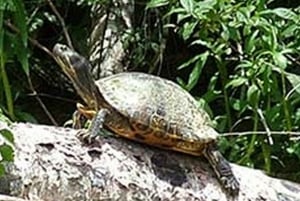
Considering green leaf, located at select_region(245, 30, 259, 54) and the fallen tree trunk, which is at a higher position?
green leaf, located at select_region(245, 30, 259, 54)

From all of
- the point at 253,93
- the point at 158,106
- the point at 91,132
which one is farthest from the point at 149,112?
the point at 253,93

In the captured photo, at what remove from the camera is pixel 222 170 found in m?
2.47

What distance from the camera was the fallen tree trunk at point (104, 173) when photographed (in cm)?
225

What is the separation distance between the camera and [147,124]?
2.44 m

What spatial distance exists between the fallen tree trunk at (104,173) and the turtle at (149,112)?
3 centimetres

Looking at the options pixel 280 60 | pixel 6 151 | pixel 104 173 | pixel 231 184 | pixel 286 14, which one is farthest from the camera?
pixel 286 14

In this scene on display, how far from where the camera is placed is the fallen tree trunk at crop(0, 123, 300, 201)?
2.25 metres

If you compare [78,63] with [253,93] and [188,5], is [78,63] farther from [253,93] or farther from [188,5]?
[253,93]

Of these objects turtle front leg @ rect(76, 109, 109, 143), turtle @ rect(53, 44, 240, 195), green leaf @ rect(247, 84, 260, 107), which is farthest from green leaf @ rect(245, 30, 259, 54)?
turtle front leg @ rect(76, 109, 109, 143)

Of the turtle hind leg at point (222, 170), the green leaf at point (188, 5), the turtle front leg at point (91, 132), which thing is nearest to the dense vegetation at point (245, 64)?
the green leaf at point (188, 5)

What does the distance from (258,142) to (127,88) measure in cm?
99

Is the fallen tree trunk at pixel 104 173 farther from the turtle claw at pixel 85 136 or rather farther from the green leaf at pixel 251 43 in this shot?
the green leaf at pixel 251 43

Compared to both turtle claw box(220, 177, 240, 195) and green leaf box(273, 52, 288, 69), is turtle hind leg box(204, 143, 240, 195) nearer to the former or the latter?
turtle claw box(220, 177, 240, 195)

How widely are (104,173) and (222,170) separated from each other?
1.12 feet
